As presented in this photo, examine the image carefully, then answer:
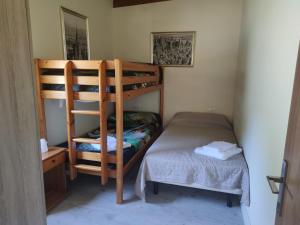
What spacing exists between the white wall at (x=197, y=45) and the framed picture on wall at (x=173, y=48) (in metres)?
0.09

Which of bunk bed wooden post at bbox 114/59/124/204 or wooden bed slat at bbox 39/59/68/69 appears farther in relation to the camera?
wooden bed slat at bbox 39/59/68/69

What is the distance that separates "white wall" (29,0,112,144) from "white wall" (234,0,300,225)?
2344 mm

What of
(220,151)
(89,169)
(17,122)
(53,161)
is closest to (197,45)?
(220,151)

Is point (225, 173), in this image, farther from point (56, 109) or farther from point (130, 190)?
point (56, 109)

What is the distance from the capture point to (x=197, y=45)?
4.02 m

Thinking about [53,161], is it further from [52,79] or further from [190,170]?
[190,170]

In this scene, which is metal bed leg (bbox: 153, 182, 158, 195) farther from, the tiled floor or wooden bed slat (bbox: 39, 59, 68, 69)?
wooden bed slat (bbox: 39, 59, 68, 69)

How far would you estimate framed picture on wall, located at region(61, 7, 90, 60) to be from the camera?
296 centimetres

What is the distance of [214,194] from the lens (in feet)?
8.88

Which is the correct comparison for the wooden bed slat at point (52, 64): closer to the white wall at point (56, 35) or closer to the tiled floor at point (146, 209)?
the white wall at point (56, 35)

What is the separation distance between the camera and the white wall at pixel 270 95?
123cm

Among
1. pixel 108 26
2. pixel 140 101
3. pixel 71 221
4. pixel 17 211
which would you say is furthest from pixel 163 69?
→ pixel 17 211

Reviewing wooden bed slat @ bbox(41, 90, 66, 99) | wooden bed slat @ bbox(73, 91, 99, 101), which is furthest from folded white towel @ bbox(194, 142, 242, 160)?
wooden bed slat @ bbox(41, 90, 66, 99)

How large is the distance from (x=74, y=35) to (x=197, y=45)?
6.96 feet
